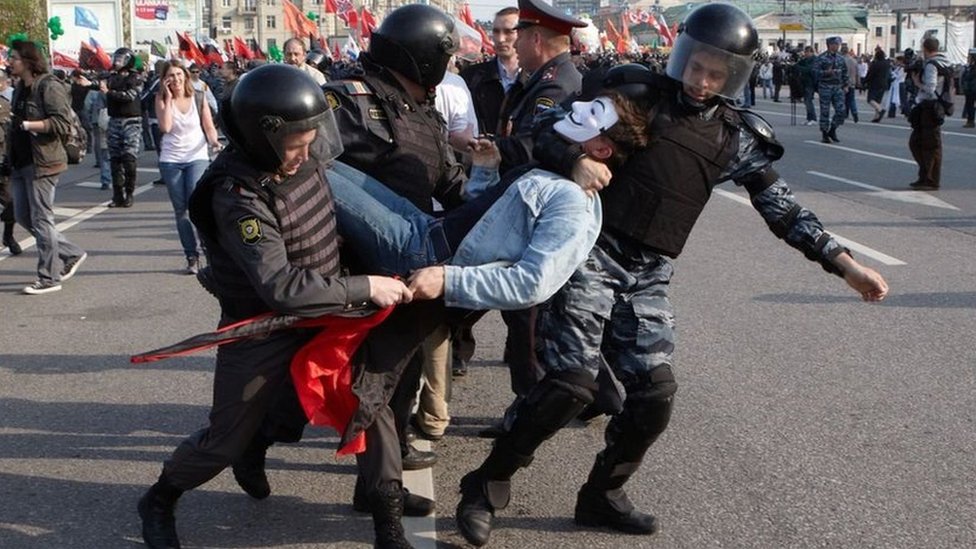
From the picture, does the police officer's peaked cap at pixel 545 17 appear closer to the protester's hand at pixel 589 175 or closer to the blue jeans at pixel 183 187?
the protester's hand at pixel 589 175

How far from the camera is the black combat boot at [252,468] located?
4.53m

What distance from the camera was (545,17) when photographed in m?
5.56

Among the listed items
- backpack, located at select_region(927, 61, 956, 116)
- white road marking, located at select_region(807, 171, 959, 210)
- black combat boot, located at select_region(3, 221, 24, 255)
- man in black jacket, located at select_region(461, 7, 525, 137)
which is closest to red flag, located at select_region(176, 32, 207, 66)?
black combat boot, located at select_region(3, 221, 24, 255)

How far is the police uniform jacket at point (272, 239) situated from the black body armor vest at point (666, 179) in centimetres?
90

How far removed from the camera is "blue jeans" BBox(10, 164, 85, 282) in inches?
356

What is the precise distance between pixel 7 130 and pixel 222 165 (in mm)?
6457

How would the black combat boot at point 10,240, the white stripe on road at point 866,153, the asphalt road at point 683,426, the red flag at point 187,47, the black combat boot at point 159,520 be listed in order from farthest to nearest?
the red flag at point 187,47 → the white stripe on road at point 866,153 → the black combat boot at point 10,240 → the asphalt road at point 683,426 → the black combat boot at point 159,520

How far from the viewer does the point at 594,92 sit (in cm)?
405

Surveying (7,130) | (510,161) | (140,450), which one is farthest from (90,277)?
(510,161)

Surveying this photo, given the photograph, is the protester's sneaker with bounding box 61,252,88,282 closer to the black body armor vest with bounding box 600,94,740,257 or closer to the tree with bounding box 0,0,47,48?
the black body armor vest with bounding box 600,94,740,257

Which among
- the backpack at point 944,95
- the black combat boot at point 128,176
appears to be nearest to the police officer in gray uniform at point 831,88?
the backpack at point 944,95

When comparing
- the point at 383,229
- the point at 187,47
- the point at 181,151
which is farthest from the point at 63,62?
the point at 383,229

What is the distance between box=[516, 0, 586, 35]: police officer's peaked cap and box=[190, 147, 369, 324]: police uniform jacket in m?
2.00

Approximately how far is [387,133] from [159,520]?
156 centimetres
